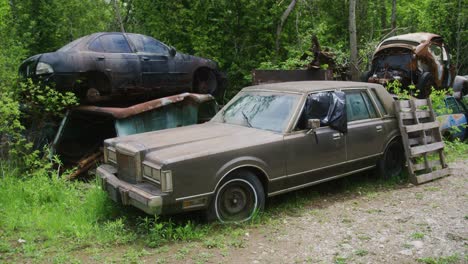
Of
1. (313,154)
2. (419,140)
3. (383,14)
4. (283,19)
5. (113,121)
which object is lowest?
(419,140)

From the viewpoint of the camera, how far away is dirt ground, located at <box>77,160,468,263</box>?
4.56 metres

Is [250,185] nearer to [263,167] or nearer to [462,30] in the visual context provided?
[263,167]

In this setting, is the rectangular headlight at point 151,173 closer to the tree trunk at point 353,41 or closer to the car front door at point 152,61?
the car front door at point 152,61

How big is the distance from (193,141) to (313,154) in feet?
5.65

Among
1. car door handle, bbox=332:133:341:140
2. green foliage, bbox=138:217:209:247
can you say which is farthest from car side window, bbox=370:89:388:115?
green foliage, bbox=138:217:209:247

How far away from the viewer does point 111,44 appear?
9500 mm

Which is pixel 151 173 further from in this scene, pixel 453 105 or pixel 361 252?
pixel 453 105

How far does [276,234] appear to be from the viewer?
5.22 metres

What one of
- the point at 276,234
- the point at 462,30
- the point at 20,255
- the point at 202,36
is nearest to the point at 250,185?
the point at 276,234

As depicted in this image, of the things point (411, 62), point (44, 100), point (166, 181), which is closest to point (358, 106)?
point (166, 181)

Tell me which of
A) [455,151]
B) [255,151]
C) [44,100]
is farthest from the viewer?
[455,151]

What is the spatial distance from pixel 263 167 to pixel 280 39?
9329 mm

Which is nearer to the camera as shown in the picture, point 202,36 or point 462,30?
point 202,36

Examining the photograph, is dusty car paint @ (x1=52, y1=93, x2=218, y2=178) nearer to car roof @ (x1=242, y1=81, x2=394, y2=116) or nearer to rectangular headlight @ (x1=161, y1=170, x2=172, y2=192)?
car roof @ (x1=242, y1=81, x2=394, y2=116)
